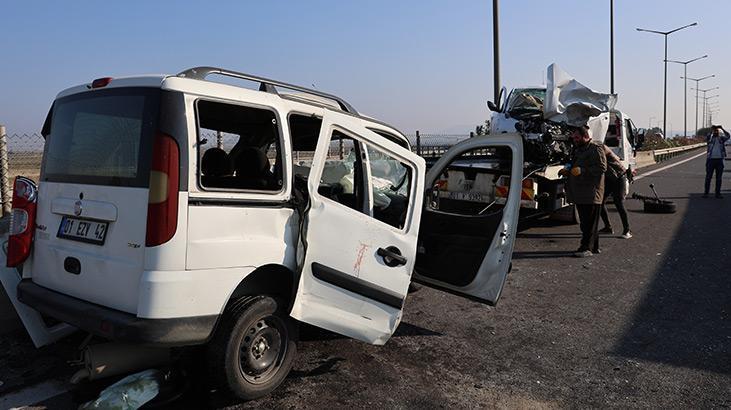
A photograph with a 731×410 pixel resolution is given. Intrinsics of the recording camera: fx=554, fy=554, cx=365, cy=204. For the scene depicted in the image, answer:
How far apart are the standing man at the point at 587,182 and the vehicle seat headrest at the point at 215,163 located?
5.34 meters

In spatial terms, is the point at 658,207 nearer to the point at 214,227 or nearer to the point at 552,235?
the point at 552,235

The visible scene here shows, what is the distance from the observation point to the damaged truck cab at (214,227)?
2.91 meters

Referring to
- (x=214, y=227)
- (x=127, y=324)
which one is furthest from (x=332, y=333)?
(x=127, y=324)

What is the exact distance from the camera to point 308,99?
375cm

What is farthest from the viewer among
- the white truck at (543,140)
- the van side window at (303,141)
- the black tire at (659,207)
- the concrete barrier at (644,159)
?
the concrete barrier at (644,159)

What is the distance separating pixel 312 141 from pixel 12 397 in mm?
2666

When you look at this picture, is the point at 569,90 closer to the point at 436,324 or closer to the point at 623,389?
the point at 436,324

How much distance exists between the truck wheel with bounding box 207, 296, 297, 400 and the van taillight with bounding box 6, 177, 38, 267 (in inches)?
56.2

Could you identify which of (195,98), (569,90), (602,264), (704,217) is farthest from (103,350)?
(704,217)

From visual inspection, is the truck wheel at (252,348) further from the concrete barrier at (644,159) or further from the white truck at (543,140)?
the concrete barrier at (644,159)

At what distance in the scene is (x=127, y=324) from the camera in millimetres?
2848

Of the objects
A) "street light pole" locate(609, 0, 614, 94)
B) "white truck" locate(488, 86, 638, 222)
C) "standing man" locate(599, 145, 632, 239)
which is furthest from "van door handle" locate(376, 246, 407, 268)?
"street light pole" locate(609, 0, 614, 94)

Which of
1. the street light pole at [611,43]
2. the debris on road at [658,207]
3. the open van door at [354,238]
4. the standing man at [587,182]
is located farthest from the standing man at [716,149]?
the street light pole at [611,43]

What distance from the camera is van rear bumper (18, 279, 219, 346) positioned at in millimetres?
2840
